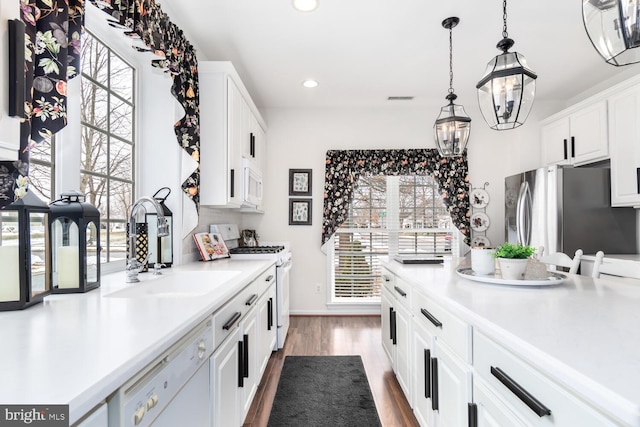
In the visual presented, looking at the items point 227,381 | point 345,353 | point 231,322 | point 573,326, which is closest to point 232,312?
point 231,322

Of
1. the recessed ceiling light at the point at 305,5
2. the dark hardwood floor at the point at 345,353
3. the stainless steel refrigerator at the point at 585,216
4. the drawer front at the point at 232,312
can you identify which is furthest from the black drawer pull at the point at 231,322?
the stainless steel refrigerator at the point at 585,216

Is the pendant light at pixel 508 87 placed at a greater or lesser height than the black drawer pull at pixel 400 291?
greater

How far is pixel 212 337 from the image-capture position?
136cm

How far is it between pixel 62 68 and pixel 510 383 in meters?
1.69

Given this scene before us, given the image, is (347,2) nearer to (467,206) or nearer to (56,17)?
(56,17)

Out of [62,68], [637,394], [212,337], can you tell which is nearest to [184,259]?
[212,337]

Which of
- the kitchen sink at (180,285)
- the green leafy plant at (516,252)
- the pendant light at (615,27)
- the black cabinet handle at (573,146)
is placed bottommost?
the kitchen sink at (180,285)

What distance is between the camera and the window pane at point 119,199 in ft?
6.71

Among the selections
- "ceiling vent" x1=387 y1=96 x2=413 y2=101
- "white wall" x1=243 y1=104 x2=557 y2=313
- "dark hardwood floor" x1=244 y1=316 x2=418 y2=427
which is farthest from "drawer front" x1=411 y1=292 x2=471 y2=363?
"ceiling vent" x1=387 y1=96 x2=413 y2=101

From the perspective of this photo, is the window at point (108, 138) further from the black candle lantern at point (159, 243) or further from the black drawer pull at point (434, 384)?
the black drawer pull at point (434, 384)

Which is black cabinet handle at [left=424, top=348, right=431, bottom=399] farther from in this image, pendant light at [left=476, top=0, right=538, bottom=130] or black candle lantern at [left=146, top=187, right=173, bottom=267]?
black candle lantern at [left=146, top=187, right=173, bottom=267]

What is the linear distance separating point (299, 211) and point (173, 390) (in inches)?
139

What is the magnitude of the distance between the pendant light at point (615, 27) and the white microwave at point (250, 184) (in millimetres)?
2453

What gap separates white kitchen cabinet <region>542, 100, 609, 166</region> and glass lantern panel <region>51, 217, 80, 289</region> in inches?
166
